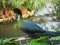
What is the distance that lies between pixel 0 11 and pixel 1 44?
5114mm

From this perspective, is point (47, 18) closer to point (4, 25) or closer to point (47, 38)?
point (4, 25)

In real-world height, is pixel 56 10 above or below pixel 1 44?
below

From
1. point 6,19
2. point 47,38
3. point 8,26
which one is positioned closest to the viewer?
point 47,38

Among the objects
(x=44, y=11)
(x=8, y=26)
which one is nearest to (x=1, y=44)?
(x=8, y=26)

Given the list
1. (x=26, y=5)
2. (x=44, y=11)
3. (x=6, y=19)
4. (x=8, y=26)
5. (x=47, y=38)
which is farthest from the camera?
(x=44, y=11)

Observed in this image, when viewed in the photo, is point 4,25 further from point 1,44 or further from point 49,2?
point 1,44

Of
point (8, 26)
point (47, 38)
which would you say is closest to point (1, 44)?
point (47, 38)

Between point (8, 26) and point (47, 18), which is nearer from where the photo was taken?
point (8, 26)

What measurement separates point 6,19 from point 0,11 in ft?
1.12

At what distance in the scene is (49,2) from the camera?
621cm

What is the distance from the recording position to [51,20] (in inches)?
212

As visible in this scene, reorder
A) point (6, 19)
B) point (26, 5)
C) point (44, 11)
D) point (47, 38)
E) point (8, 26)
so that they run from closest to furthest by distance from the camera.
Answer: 1. point (47, 38)
2. point (8, 26)
3. point (6, 19)
4. point (26, 5)
5. point (44, 11)

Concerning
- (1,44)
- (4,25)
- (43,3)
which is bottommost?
(4,25)

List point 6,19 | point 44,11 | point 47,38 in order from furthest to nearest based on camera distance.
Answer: point 44,11
point 6,19
point 47,38
